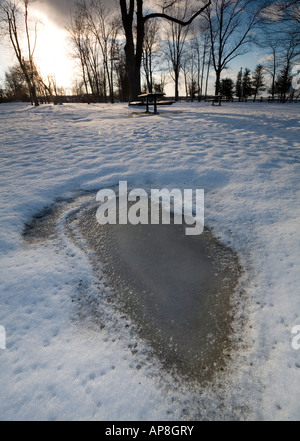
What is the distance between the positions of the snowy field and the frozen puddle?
0.12 meters

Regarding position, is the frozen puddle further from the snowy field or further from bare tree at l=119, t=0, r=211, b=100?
bare tree at l=119, t=0, r=211, b=100

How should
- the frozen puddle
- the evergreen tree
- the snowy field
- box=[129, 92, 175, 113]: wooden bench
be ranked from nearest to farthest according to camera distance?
the snowy field < the frozen puddle < box=[129, 92, 175, 113]: wooden bench < the evergreen tree

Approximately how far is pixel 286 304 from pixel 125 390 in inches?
52.0

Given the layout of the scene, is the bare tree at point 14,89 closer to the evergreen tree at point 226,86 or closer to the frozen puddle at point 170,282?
the evergreen tree at point 226,86

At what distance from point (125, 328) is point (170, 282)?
56 cm

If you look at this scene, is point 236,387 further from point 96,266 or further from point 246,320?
point 96,266

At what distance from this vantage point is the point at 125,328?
1597 mm

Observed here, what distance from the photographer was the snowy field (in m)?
1.20

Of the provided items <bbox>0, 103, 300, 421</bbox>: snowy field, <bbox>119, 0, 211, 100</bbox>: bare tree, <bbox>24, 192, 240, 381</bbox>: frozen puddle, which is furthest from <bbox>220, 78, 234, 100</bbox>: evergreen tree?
<bbox>24, 192, 240, 381</bbox>: frozen puddle

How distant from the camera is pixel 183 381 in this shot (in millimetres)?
1305

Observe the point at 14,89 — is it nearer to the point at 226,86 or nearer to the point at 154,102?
the point at 226,86

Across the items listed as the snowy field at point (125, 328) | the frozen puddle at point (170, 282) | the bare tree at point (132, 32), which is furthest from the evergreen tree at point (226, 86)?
the frozen puddle at point (170, 282)

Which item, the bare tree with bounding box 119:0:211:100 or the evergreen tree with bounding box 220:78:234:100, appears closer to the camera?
the bare tree with bounding box 119:0:211:100

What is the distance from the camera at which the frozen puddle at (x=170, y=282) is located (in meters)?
1.47
